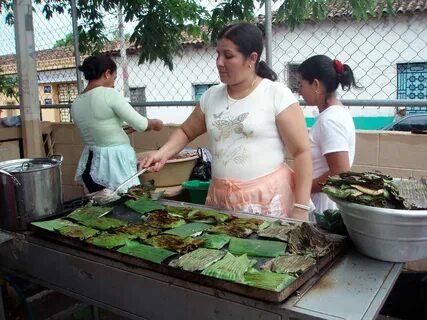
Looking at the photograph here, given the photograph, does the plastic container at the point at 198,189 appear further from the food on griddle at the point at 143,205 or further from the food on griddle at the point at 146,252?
the food on griddle at the point at 146,252

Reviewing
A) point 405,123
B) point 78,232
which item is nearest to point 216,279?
point 78,232

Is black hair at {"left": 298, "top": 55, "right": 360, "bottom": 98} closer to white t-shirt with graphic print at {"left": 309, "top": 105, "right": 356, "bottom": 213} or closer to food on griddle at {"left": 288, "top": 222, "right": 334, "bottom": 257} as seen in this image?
white t-shirt with graphic print at {"left": 309, "top": 105, "right": 356, "bottom": 213}

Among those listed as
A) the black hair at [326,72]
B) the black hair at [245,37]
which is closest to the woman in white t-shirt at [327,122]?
the black hair at [326,72]

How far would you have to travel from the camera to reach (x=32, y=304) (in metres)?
1.99

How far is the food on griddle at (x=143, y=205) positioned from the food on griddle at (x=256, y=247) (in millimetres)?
481

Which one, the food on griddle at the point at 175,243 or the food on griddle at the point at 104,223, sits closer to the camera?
the food on griddle at the point at 175,243

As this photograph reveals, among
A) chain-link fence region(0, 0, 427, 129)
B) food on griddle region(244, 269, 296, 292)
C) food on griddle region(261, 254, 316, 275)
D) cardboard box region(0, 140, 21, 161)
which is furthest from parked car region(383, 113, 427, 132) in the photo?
cardboard box region(0, 140, 21, 161)

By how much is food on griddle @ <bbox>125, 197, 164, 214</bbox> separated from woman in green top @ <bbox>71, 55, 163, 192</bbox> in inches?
36.7

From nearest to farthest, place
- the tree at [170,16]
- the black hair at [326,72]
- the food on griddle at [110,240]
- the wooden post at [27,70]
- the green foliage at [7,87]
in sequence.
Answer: the food on griddle at [110,240], the black hair at [326,72], the tree at [170,16], the wooden post at [27,70], the green foliage at [7,87]

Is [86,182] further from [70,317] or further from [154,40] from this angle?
[154,40]

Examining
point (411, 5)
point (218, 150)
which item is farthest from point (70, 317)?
point (411, 5)

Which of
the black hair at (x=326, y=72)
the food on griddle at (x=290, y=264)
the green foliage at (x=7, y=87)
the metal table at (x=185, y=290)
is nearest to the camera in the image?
the metal table at (x=185, y=290)

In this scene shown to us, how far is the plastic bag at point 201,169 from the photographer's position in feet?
10.0

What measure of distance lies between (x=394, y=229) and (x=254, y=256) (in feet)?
1.25
